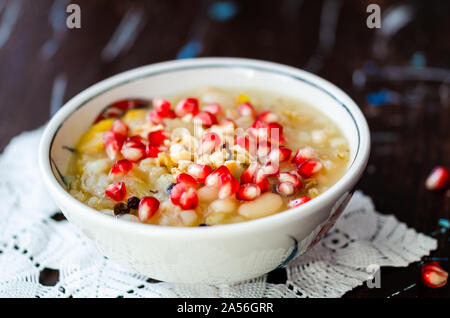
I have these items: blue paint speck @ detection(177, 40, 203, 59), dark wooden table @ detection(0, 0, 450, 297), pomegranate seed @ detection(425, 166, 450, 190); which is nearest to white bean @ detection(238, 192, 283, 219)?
dark wooden table @ detection(0, 0, 450, 297)

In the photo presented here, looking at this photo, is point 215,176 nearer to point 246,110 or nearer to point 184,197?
point 184,197

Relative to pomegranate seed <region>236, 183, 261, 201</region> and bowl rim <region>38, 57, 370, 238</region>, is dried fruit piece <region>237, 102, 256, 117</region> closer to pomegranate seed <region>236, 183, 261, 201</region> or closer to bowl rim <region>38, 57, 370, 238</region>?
bowl rim <region>38, 57, 370, 238</region>

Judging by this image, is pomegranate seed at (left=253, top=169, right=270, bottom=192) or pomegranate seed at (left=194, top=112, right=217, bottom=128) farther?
pomegranate seed at (left=194, top=112, right=217, bottom=128)

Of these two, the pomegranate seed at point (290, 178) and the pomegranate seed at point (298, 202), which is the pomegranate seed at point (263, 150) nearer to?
the pomegranate seed at point (290, 178)

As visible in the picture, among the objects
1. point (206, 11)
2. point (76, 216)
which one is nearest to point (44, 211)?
point (76, 216)

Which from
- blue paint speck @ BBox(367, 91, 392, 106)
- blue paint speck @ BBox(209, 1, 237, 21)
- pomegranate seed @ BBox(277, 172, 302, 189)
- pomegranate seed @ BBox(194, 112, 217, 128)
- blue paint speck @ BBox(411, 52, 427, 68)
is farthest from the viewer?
blue paint speck @ BBox(209, 1, 237, 21)

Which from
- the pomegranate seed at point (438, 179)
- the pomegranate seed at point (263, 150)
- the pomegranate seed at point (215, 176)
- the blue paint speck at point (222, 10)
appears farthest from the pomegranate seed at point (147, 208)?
the blue paint speck at point (222, 10)
